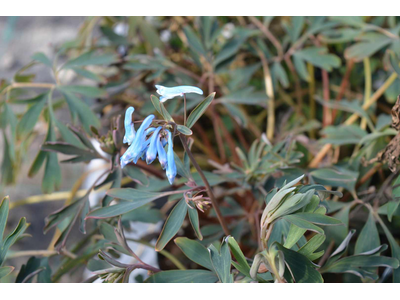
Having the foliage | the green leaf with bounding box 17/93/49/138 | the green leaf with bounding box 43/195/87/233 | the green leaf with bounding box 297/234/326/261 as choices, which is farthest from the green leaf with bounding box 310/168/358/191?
the green leaf with bounding box 17/93/49/138

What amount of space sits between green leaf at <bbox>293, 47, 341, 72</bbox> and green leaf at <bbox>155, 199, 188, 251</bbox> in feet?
1.63

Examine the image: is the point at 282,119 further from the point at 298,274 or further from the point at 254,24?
the point at 298,274

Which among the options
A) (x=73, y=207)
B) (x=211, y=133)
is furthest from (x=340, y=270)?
(x=211, y=133)

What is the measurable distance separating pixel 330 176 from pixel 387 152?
0.08 meters

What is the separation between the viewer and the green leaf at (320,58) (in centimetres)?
75

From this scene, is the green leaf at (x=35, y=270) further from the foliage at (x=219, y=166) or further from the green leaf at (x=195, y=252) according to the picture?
the green leaf at (x=195, y=252)

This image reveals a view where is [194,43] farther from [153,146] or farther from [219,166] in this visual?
[153,146]

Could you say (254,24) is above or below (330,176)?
above

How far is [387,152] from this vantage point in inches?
18.8

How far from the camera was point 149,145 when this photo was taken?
14.1 inches

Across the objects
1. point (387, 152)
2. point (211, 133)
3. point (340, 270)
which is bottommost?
point (211, 133)

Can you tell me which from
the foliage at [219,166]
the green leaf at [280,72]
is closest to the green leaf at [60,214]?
the foliage at [219,166]

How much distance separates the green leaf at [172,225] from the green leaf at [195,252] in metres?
0.02

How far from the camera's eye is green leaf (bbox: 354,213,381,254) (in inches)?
19.3
